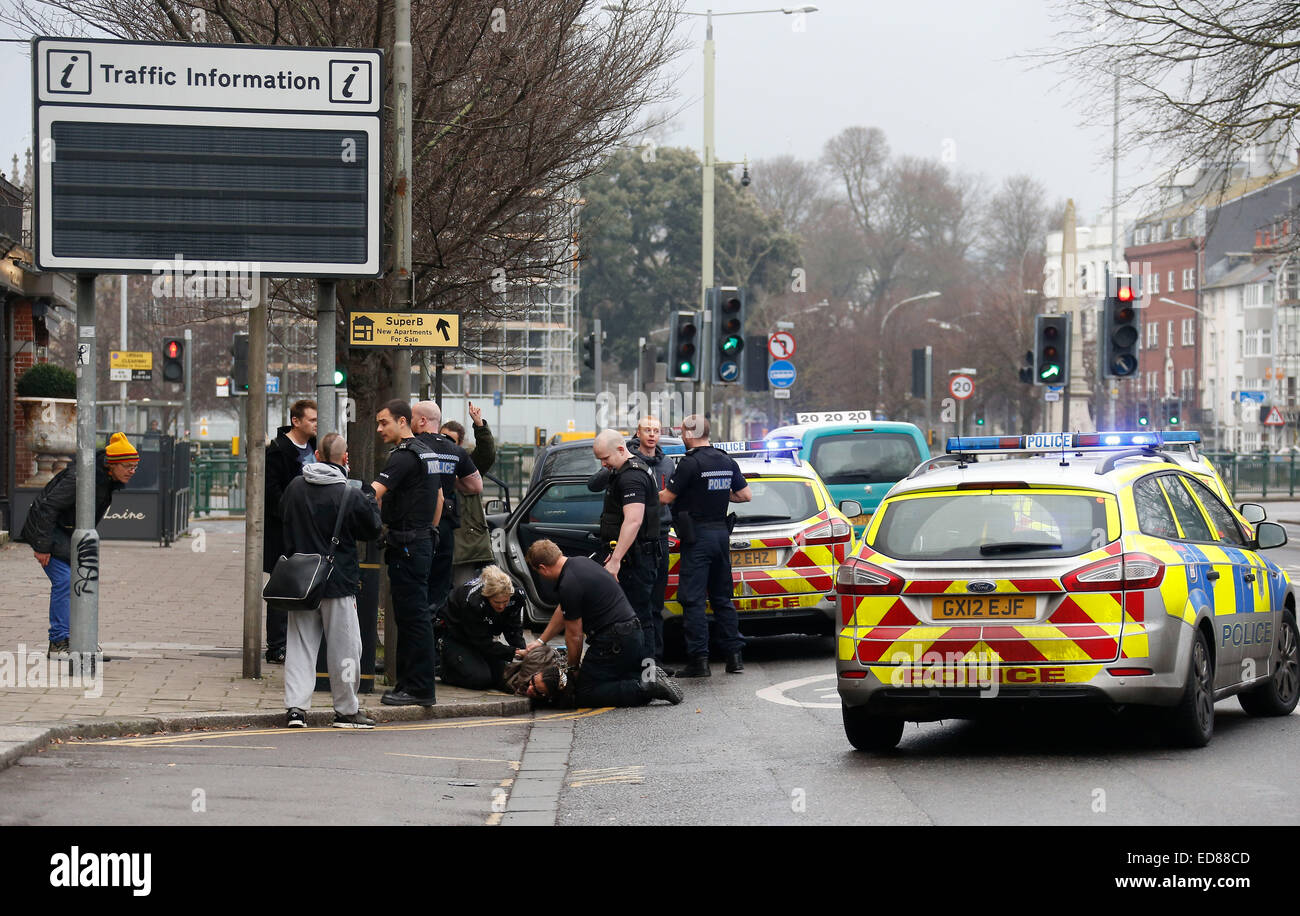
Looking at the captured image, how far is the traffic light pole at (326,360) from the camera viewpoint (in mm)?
12703

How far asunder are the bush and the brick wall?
0.64ft

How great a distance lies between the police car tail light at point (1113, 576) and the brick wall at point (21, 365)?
19725 mm

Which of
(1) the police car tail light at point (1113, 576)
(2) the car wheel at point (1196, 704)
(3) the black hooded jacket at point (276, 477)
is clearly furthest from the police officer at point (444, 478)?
(2) the car wheel at point (1196, 704)

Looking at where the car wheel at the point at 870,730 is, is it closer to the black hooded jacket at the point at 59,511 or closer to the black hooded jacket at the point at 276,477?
the black hooded jacket at the point at 276,477

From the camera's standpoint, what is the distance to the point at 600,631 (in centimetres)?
1198

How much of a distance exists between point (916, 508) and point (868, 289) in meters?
86.2

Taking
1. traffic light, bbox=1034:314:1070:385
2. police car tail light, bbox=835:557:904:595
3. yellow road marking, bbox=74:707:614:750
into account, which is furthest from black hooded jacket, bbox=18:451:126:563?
traffic light, bbox=1034:314:1070:385

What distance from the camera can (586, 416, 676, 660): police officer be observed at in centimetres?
1345

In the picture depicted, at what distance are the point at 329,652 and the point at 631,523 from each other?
2.77 meters

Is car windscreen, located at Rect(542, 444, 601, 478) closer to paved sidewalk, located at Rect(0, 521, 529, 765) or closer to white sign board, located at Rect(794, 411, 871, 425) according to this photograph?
white sign board, located at Rect(794, 411, 871, 425)

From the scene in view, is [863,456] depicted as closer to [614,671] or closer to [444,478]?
[614,671]

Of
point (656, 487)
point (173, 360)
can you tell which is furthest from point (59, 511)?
point (173, 360)

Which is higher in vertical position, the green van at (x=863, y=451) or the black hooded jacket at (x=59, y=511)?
the green van at (x=863, y=451)
